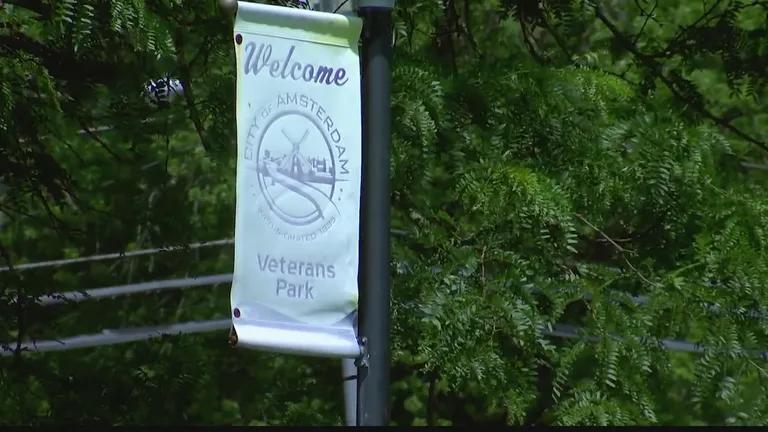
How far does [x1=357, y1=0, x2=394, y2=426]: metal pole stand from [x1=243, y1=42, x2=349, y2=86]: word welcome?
0.89ft

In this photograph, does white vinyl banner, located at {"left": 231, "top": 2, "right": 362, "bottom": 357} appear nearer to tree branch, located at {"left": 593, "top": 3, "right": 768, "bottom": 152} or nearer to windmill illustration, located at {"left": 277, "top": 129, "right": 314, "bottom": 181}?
windmill illustration, located at {"left": 277, "top": 129, "right": 314, "bottom": 181}

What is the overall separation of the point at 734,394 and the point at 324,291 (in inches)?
120

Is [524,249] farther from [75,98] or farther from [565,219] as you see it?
[75,98]

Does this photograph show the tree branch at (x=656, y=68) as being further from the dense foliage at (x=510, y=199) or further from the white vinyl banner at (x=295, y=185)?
the white vinyl banner at (x=295, y=185)

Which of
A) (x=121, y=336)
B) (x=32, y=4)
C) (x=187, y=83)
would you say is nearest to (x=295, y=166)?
(x=187, y=83)

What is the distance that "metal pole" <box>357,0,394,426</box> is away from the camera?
520 cm

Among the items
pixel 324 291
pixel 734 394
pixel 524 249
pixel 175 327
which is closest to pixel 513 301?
pixel 524 249

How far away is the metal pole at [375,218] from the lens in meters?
5.20

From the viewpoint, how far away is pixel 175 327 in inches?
471

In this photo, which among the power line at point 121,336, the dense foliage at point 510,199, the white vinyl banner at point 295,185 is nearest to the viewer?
the white vinyl banner at point 295,185

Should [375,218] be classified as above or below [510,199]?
above

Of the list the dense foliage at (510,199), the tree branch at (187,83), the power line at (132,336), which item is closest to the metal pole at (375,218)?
the dense foliage at (510,199)

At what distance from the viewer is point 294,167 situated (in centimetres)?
509

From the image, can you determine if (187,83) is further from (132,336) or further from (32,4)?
(132,336)
